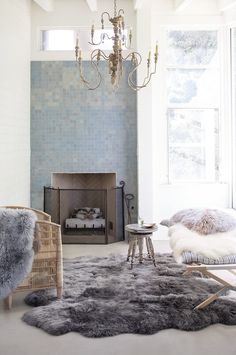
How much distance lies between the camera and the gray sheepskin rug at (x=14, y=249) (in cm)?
297

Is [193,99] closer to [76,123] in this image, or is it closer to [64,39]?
[76,123]

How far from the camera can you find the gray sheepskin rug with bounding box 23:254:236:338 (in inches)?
108

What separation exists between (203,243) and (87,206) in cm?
280

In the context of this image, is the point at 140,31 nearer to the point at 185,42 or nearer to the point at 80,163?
the point at 185,42

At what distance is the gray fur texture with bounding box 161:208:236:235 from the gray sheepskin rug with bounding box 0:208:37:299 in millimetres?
1629

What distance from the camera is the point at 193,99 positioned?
5.85 metres

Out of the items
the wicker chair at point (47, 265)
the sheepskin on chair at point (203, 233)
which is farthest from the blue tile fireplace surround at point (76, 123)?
the wicker chair at point (47, 265)

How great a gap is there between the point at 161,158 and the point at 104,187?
38.0 inches

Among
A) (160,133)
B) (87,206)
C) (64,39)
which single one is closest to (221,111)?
(160,133)

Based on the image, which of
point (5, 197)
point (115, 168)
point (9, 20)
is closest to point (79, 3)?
point (9, 20)

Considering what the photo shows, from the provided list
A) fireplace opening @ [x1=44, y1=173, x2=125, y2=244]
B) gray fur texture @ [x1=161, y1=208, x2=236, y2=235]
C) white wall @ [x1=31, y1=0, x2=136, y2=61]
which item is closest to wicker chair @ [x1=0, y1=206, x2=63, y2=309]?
gray fur texture @ [x1=161, y1=208, x2=236, y2=235]

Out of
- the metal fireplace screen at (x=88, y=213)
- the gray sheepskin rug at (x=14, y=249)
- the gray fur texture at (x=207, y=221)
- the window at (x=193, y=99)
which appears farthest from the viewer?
the window at (x=193, y=99)

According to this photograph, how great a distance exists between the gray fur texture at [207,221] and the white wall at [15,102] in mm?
2200

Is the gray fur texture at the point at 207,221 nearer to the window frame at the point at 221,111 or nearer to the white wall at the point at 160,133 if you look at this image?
the white wall at the point at 160,133
